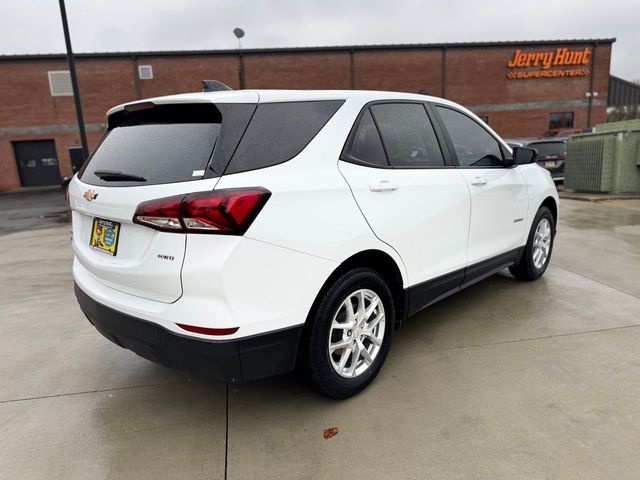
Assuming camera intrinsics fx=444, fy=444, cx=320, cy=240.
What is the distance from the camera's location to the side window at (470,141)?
135 inches

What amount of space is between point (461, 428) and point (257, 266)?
1381 millimetres

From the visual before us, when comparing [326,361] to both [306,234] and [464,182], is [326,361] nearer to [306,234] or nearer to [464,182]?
[306,234]

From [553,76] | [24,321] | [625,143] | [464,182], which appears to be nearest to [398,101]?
[464,182]

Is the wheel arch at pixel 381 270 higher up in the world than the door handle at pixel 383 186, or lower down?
lower down

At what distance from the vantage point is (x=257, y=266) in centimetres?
203

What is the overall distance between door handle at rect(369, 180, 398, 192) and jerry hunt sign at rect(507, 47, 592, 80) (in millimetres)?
30992

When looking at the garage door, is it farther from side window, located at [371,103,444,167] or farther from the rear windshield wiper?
side window, located at [371,103,444,167]

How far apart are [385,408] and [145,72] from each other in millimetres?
28525

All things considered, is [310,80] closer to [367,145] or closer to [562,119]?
[562,119]

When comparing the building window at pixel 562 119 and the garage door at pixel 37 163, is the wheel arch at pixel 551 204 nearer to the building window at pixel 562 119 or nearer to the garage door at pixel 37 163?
the garage door at pixel 37 163

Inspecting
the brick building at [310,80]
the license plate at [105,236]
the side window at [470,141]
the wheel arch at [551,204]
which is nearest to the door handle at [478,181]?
the side window at [470,141]

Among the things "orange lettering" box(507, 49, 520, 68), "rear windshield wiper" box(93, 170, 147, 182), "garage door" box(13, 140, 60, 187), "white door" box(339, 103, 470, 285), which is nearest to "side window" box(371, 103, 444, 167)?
"white door" box(339, 103, 470, 285)

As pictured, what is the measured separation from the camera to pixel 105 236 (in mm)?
2355

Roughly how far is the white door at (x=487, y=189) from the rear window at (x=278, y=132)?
1.37m
